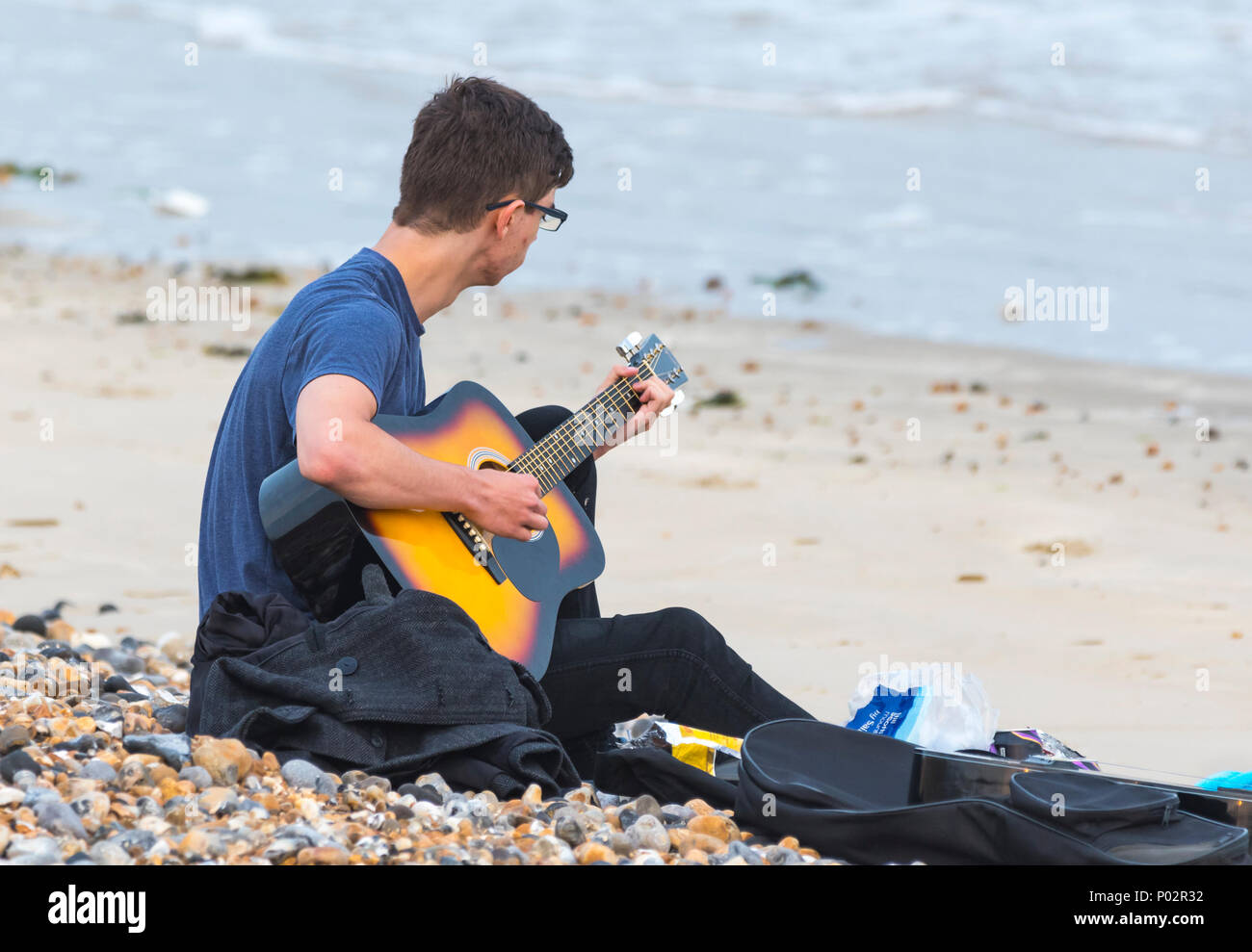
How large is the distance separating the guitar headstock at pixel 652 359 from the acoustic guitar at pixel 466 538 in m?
0.18

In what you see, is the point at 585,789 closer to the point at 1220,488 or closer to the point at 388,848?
the point at 388,848

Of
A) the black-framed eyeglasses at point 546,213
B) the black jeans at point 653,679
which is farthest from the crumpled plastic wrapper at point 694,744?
the black-framed eyeglasses at point 546,213

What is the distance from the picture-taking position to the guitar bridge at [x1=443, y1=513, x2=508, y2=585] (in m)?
3.45

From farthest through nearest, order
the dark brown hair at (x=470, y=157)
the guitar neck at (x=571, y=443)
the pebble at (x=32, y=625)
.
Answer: the pebble at (x=32, y=625) → the guitar neck at (x=571, y=443) → the dark brown hair at (x=470, y=157)

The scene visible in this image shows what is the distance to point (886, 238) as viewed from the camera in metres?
12.0

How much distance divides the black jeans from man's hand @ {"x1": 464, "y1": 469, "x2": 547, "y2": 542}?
0.88ft

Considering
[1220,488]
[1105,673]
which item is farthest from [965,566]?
[1220,488]

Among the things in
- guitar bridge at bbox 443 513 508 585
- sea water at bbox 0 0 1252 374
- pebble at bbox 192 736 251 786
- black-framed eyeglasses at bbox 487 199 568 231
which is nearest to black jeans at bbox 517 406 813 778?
guitar bridge at bbox 443 513 508 585

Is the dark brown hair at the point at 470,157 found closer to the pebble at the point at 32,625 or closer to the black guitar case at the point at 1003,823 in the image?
the black guitar case at the point at 1003,823

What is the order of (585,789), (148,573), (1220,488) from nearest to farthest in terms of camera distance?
(585,789) → (148,573) → (1220,488)

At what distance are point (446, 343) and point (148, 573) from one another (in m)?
4.03

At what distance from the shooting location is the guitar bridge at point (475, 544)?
3451 millimetres
